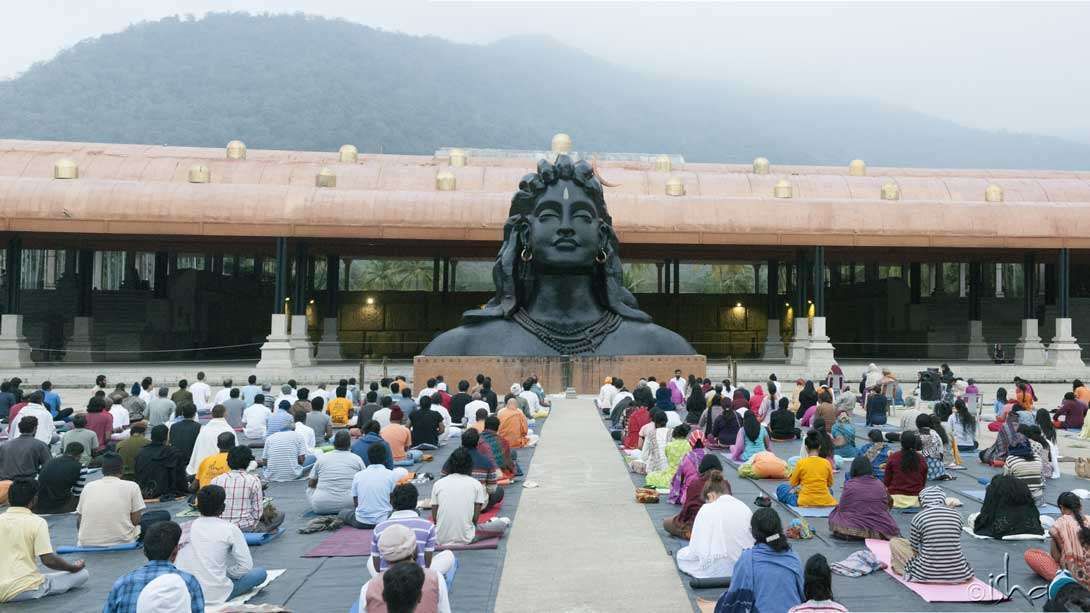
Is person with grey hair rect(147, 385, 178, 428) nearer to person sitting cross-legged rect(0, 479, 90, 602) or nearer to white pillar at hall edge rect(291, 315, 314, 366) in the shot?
person sitting cross-legged rect(0, 479, 90, 602)

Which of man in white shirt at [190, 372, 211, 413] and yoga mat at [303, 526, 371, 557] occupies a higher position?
man in white shirt at [190, 372, 211, 413]

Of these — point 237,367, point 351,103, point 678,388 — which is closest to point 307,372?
point 237,367

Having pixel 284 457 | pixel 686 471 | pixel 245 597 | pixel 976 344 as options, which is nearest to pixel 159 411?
pixel 284 457

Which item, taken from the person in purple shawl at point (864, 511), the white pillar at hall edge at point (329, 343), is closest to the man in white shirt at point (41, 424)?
the person in purple shawl at point (864, 511)

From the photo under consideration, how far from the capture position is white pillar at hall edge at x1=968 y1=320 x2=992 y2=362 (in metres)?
34.4

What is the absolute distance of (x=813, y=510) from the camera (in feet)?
28.7

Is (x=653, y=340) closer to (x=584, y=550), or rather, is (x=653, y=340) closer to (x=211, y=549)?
(x=584, y=550)

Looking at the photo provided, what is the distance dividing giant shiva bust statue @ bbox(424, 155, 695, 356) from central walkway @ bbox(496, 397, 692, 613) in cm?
913

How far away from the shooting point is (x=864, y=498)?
7641mm

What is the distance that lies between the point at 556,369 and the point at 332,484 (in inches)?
470

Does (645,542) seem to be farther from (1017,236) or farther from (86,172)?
(86,172)

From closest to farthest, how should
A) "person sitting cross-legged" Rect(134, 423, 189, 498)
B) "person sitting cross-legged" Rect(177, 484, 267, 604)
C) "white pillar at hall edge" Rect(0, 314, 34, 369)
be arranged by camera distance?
"person sitting cross-legged" Rect(177, 484, 267, 604)
"person sitting cross-legged" Rect(134, 423, 189, 498)
"white pillar at hall edge" Rect(0, 314, 34, 369)

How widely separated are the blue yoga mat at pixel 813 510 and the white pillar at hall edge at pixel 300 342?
22.3 m

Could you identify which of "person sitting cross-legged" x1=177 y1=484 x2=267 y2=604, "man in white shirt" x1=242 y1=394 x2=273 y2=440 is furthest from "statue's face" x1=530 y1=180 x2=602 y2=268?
"person sitting cross-legged" x1=177 y1=484 x2=267 y2=604
